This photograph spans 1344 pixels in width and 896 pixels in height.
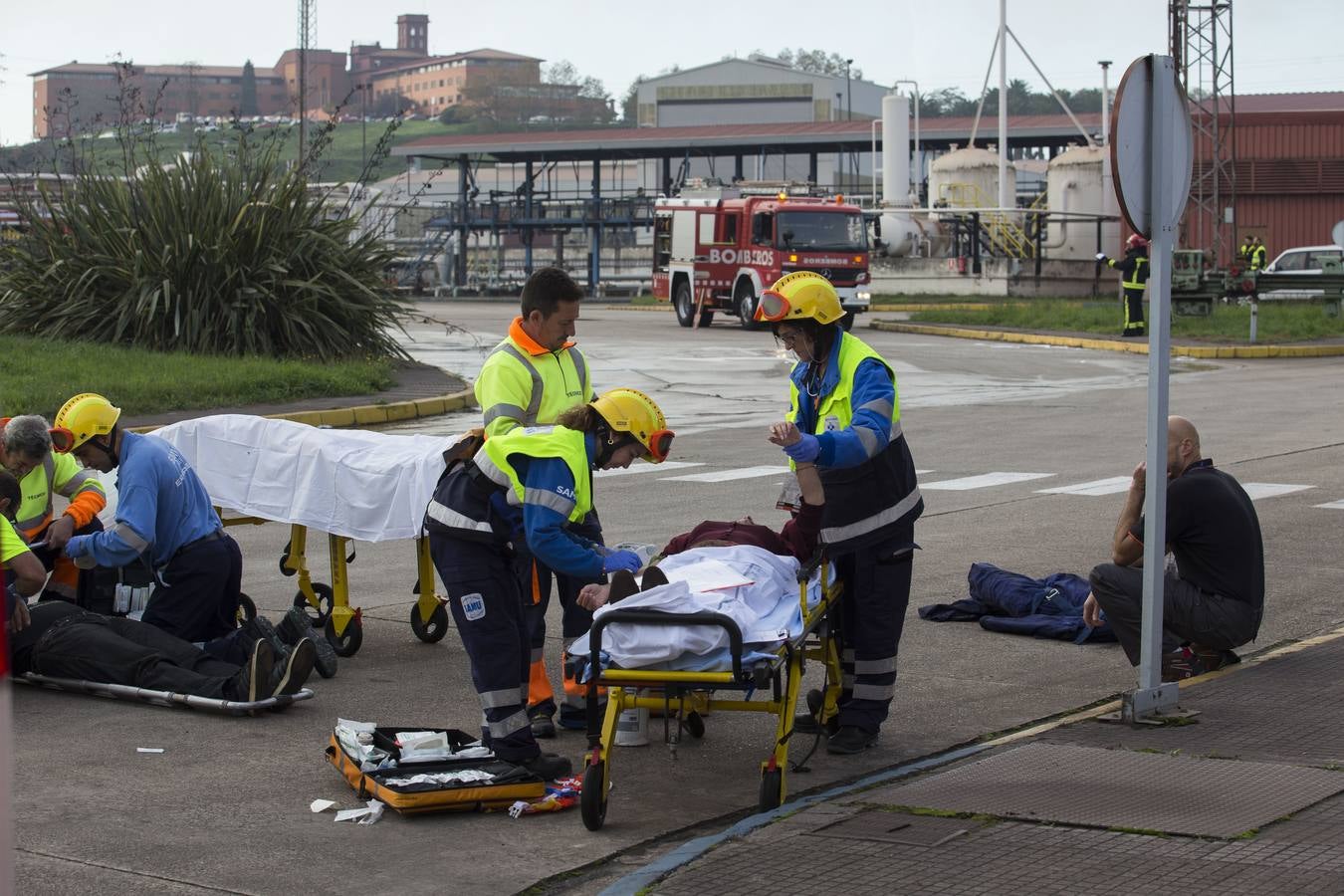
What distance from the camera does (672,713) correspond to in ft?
22.5

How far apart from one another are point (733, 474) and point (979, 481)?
2.16 m

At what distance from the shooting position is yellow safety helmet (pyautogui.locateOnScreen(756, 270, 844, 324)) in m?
6.76

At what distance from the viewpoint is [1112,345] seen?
32.3m

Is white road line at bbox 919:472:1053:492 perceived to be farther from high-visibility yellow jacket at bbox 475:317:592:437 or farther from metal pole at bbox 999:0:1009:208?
metal pole at bbox 999:0:1009:208

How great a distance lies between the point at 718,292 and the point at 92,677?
32946 mm

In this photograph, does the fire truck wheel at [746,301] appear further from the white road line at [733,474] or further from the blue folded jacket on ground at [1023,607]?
the blue folded jacket on ground at [1023,607]

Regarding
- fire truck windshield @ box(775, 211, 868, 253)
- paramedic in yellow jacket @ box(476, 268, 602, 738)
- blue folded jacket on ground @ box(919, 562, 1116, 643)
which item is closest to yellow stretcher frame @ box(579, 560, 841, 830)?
paramedic in yellow jacket @ box(476, 268, 602, 738)

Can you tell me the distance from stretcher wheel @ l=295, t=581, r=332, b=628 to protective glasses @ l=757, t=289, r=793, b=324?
130 inches

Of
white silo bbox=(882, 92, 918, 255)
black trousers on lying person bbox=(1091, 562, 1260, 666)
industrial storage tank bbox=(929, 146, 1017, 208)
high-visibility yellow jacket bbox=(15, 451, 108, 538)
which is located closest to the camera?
black trousers on lying person bbox=(1091, 562, 1260, 666)

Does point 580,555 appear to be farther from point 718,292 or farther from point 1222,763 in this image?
point 718,292

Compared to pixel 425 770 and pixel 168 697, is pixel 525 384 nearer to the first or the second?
pixel 168 697

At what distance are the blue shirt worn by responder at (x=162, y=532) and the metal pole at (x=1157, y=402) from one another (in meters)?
4.15

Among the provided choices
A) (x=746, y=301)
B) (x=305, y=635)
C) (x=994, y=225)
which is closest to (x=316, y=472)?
(x=305, y=635)

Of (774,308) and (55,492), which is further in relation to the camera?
(55,492)
